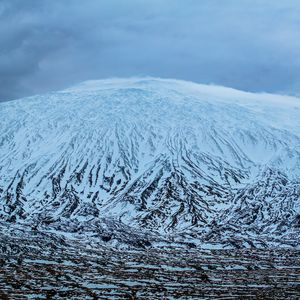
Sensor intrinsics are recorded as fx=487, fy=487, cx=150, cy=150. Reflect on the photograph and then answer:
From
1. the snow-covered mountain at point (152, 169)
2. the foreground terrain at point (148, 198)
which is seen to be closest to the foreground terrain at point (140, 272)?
the foreground terrain at point (148, 198)

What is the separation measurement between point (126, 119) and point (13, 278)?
12964 centimetres

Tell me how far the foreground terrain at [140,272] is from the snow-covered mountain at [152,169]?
1189 centimetres

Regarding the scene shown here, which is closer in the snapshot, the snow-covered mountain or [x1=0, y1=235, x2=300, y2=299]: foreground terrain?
[x1=0, y1=235, x2=300, y2=299]: foreground terrain

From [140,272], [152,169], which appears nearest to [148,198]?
[152,169]

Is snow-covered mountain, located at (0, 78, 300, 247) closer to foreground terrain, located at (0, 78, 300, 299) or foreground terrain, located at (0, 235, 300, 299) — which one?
foreground terrain, located at (0, 78, 300, 299)

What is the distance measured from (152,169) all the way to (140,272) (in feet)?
253

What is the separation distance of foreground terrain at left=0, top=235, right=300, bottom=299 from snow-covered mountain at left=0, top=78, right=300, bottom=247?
1189 centimetres

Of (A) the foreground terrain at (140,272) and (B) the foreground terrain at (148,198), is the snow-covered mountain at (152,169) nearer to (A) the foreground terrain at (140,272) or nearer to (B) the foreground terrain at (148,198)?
(B) the foreground terrain at (148,198)

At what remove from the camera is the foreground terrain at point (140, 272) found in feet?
136

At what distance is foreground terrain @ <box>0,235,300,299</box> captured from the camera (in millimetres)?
41594

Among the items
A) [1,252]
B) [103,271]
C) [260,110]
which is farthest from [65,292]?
[260,110]

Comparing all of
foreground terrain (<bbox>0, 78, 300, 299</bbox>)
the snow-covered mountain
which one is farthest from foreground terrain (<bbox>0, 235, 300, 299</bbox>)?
the snow-covered mountain

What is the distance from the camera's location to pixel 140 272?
172 feet

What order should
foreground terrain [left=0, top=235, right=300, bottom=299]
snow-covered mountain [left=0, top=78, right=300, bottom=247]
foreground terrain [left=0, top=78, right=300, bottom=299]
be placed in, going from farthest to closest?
snow-covered mountain [left=0, top=78, right=300, bottom=247] < foreground terrain [left=0, top=78, right=300, bottom=299] < foreground terrain [left=0, top=235, right=300, bottom=299]
